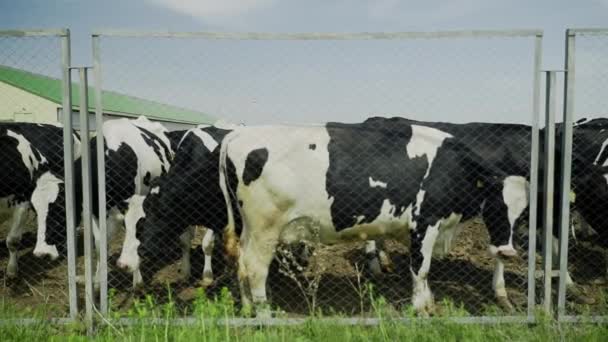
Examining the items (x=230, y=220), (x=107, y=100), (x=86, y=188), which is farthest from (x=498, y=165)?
(x=107, y=100)

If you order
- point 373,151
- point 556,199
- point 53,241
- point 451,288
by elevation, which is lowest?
point 451,288

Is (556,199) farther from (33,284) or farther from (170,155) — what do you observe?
(33,284)

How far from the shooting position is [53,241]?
5754 mm

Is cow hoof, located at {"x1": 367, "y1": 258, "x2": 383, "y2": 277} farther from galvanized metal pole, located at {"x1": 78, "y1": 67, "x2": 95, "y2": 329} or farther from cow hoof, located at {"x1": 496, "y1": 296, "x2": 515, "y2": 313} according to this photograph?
galvanized metal pole, located at {"x1": 78, "y1": 67, "x2": 95, "y2": 329}

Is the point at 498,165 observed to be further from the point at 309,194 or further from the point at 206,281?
the point at 206,281

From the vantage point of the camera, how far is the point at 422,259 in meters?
5.01

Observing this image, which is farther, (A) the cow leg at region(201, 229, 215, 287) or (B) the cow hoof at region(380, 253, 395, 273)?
(B) the cow hoof at region(380, 253, 395, 273)

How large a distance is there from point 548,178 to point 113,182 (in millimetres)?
5012

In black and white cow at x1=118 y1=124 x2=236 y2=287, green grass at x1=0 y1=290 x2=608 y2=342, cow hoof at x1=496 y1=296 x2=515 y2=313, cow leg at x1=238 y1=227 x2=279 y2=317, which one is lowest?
cow hoof at x1=496 y1=296 x2=515 y2=313

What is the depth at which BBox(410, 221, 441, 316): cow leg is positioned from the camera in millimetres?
4961

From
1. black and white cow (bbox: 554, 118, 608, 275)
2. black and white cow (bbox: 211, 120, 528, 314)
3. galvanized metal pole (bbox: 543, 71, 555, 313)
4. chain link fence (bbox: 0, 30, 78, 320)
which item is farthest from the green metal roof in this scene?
galvanized metal pole (bbox: 543, 71, 555, 313)

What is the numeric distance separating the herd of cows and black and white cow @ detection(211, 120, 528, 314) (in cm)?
1

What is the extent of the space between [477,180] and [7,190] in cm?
590

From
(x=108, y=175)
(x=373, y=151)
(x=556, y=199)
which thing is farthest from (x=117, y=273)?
(x=556, y=199)
